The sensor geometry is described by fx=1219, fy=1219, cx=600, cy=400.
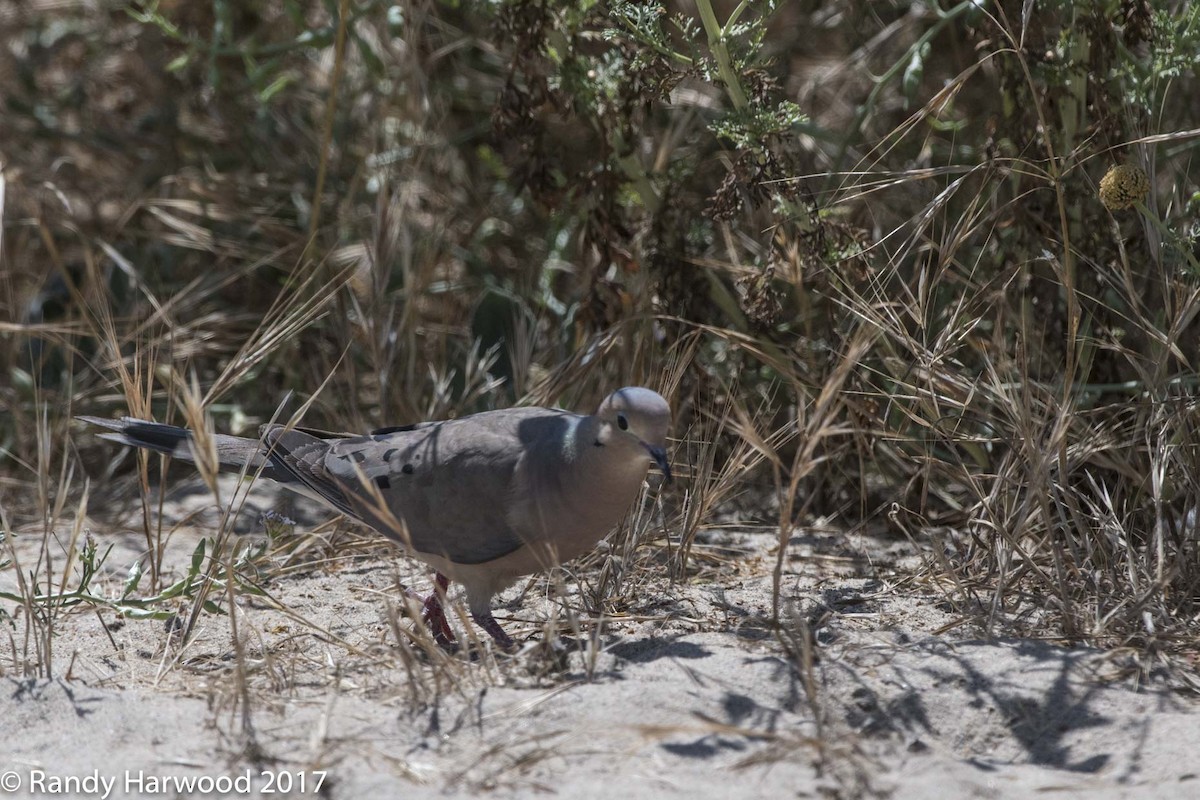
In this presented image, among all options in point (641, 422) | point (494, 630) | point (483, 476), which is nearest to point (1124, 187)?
point (641, 422)

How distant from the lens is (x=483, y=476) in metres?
3.26

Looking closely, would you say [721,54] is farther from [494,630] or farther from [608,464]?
[494,630]

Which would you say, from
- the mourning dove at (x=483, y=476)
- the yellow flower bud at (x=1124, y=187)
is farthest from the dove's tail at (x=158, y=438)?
A: the yellow flower bud at (x=1124, y=187)

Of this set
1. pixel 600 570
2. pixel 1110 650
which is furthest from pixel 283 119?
pixel 1110 650

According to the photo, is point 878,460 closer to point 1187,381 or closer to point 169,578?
point 1187,381

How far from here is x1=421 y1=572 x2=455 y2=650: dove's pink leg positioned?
343 centimetres

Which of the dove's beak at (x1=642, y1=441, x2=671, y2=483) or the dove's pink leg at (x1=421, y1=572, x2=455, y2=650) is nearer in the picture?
the dove's beak at (x1=642, y1=441, x2=671, y2=483)

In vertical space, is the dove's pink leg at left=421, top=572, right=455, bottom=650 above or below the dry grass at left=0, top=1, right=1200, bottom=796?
below

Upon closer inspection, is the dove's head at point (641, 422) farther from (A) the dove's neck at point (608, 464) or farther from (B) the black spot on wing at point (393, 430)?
(B) the black spot on wing at point (393, 430)
